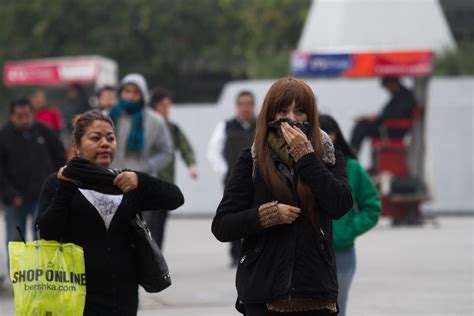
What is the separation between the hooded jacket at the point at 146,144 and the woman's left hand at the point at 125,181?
4.67m

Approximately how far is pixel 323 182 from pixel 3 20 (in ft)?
141

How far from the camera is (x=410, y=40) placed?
972 inches

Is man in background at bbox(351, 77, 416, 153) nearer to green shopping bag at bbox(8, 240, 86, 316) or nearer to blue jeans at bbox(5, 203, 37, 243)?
blue jeans at bbox(5, 203, 37, 243)

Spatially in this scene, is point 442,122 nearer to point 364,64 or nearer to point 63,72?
point 364,64

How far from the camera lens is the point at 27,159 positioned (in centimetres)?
1131

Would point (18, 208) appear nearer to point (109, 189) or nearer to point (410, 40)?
point (109, 189)

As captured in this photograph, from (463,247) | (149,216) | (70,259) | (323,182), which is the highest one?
(323,182)

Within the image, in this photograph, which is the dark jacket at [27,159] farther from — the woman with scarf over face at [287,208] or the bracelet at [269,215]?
the bracelet at [269,215]

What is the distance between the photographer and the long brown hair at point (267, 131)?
5074mm

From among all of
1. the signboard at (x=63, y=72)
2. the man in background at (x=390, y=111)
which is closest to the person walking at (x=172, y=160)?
the man in background at (x=390, y=111)

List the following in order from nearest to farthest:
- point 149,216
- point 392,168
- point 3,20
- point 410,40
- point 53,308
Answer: point 53,308 → point 149,216 → point 392,168 → point 410,40 → point 3,20

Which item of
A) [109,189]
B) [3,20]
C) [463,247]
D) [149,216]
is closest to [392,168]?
[463,247]

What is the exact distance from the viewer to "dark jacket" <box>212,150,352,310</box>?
504 cm

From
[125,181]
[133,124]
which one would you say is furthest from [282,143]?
[133,124]
